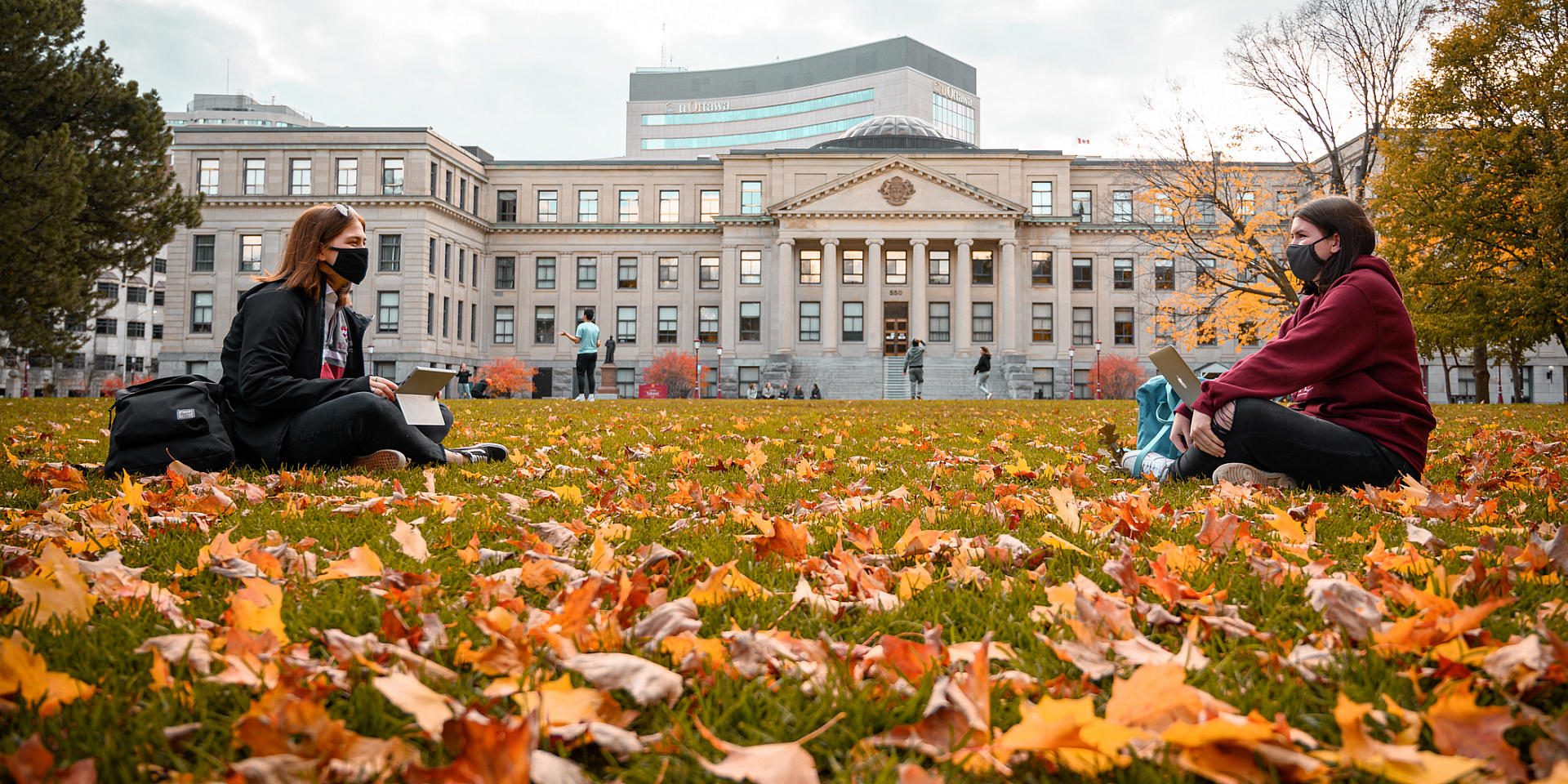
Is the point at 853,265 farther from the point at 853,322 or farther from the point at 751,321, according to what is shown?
the point at 751,321

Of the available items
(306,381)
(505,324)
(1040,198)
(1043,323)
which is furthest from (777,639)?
(505,324)

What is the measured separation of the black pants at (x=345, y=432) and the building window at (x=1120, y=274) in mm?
55053

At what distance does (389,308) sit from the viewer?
50.2 meters

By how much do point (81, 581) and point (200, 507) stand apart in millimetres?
1449

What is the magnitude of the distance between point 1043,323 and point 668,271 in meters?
24.1

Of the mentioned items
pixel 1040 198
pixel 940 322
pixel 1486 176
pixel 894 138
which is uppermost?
pixel 894 138

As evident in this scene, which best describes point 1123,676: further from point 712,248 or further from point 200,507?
point 712,248

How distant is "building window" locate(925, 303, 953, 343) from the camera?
176 feet

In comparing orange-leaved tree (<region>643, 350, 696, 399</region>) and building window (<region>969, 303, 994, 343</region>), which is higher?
building window (<region>969, 303, 994, 343</region>)

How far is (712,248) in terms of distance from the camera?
56312 millimetres

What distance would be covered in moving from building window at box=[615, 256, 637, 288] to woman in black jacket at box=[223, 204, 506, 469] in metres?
52.7

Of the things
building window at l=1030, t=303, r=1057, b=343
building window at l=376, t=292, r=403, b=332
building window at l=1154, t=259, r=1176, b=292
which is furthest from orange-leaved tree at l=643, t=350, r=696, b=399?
building window at l=1154, t=259, r=1176, b=292

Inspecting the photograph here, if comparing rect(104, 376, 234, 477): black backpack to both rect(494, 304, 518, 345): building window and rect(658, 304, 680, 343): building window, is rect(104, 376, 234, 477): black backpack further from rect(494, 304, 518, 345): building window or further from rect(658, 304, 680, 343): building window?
rect(494, 304, 518, 345): building window

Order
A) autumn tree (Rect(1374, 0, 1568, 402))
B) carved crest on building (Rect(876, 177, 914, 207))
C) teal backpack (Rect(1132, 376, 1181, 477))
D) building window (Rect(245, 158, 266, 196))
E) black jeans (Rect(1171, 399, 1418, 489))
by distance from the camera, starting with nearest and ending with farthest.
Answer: black jeans (Rect(1171, 399, 1418, 489)) → teal backpack (Rect(1132, 376, 1181, 477)) → autumn tree (Rect(1374, 0, 1568, 402)) → carved crest on building (Rect(876, 177, 914, 207)) → building window (Rect(245, 158, 266, 196))
